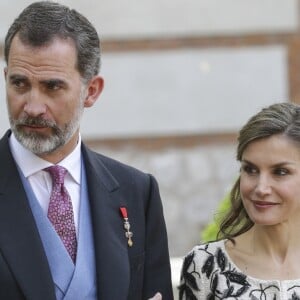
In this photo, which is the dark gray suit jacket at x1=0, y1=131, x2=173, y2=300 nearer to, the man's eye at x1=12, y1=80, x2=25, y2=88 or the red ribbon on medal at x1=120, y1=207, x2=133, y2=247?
the red ribbon on medal at x1=120, y1=207, x2=133, y2=247

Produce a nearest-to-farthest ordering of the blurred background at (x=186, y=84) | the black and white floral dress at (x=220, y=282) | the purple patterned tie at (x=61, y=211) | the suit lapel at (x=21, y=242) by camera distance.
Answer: the suit lapel at (x=21, y=242), the purple patterned tie at (x=61, y=211), the black and white floral dress at (x=220, y=282), the blurred background at (x=186, y=84)

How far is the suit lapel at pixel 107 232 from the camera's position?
4016 mm

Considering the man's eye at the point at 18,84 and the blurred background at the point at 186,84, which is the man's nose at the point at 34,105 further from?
the blurred background at the point at 186,84

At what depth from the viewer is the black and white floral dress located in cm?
410

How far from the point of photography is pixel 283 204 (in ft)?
13.4

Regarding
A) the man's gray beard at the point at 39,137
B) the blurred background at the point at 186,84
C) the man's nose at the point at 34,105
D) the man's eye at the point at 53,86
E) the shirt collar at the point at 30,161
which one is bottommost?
the blurred background at the point at 186,84

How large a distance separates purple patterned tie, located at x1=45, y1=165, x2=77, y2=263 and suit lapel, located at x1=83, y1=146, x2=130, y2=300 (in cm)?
10

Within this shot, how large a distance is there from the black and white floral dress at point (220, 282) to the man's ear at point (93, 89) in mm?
642

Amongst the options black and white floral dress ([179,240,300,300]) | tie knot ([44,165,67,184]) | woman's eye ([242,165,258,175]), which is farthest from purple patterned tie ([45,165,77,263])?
woman's eye ([242,165,258,175])

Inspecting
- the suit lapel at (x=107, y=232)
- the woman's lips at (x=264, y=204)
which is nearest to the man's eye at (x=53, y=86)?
the suit lapel at (x=107, y=232)

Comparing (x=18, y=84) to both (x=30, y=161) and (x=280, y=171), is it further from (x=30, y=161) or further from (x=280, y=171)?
(x=280, y=171)

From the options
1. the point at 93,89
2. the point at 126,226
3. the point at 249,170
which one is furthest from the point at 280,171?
the point at 93,89

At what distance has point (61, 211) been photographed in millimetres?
4012

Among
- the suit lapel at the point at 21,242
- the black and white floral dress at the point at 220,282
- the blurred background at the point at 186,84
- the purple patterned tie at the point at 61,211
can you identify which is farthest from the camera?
the blurred background at the point at 186,84
